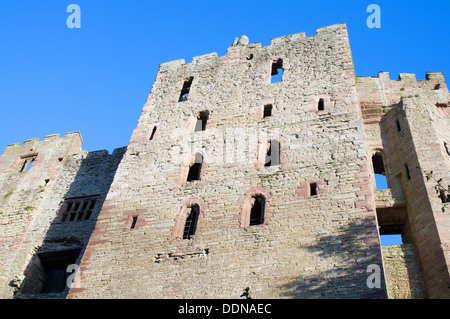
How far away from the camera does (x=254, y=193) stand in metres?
13.3

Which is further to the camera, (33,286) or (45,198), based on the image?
(45,198)

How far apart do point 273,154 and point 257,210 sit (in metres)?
1.96

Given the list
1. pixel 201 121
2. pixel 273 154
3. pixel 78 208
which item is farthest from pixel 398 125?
pixel 78 208

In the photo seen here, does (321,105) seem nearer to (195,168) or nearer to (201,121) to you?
(201,121)

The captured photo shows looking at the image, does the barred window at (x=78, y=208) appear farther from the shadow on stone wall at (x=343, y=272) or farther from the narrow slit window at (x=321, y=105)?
the shadow on stone wall at (x=343, y=272)

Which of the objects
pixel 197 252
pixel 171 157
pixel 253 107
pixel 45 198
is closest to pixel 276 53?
pixel 253 107

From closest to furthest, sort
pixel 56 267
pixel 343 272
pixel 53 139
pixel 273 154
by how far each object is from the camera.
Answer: pixel 343 272
pixel 273 154
pixel 56 267
pixel 53 139

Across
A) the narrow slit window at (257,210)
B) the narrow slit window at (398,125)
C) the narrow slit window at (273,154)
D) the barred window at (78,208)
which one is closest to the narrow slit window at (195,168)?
the narrow slit window at (273,154)

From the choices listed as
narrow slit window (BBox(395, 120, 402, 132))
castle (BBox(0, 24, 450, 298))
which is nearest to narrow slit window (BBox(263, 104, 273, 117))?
castle (BBox(0, 24, 450, 298))

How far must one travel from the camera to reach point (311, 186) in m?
13.0

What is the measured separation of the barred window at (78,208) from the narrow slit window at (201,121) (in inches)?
191

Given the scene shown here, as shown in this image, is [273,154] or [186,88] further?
[186,88]

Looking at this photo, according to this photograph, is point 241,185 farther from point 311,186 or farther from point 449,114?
point 449,114
